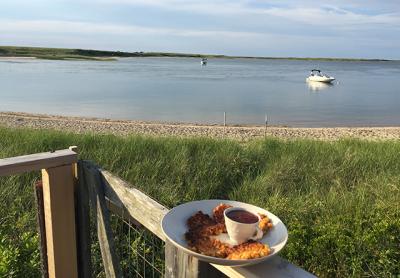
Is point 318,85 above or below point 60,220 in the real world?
below

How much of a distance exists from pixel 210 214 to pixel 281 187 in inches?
179

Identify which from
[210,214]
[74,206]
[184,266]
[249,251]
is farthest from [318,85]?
[249,251]

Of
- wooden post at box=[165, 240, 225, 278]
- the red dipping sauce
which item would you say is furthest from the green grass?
the red dipping sauce

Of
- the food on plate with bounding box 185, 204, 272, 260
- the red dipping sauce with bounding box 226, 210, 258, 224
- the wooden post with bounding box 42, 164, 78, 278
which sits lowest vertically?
the wooden post with bounding box 42, 164, 78, 278

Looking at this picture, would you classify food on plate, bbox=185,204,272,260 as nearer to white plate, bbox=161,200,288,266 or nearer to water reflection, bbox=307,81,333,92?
white plate, bbox=161,200,288,266

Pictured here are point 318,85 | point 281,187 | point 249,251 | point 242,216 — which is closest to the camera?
point 249,251

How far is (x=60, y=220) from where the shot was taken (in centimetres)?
276

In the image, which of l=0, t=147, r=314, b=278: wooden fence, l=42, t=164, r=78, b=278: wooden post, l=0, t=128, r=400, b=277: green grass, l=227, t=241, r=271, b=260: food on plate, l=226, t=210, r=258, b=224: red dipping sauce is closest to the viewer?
l=227, t=241, r=271, b=260: food on plate

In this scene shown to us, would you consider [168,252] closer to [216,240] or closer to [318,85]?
[216,240]

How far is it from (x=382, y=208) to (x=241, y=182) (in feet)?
7.28

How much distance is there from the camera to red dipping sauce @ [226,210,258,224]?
1.61m

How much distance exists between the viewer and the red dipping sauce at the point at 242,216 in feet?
5.28

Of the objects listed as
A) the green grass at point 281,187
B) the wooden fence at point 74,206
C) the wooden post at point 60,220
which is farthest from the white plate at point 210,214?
the green grass at point 281,187

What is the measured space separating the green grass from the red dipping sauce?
2192mm
